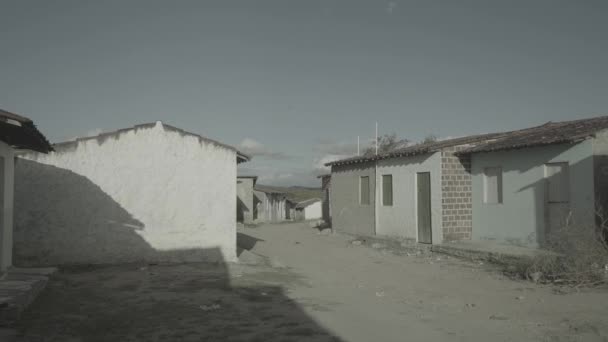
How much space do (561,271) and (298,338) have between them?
6204mm

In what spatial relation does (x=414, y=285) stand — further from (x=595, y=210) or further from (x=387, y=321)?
(x=595, y=210)

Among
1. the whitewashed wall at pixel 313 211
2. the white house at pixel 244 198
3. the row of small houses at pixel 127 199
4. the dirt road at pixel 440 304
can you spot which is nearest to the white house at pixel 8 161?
the row of small houses at pixel 127 199

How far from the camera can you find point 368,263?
1371 cm

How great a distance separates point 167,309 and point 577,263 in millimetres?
7432

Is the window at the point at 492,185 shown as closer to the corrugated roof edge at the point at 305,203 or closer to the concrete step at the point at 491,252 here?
the concrete step at the point at 491,252

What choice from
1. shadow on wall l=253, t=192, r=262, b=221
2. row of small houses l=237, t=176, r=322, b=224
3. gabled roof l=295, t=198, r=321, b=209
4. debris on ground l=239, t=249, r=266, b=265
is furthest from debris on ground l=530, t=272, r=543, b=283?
gabled roof l=295, t=198, r=321, b=209

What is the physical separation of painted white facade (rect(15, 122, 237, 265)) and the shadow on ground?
4.10 ft

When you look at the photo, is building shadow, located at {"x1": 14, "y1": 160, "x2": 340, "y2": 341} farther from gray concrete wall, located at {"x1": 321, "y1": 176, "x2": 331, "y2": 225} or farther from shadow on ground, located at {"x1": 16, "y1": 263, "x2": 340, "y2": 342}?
gray concrete wall, located at {"x1": 321, "y1": 176, "x2": 331, "y2": 225}

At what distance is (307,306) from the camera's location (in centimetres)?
809

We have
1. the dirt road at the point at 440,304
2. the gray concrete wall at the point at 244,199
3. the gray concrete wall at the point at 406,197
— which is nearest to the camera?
the dirt road at the point at 440,304

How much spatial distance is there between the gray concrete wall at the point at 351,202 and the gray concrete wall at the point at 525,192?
5214 mm

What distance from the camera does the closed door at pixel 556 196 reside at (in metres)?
12.3

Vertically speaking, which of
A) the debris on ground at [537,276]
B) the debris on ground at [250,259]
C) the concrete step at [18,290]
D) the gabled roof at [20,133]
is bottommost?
the debris on ground at [250,259]

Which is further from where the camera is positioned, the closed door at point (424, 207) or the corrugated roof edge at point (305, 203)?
the corrugated roof edge at point (305, 203)
